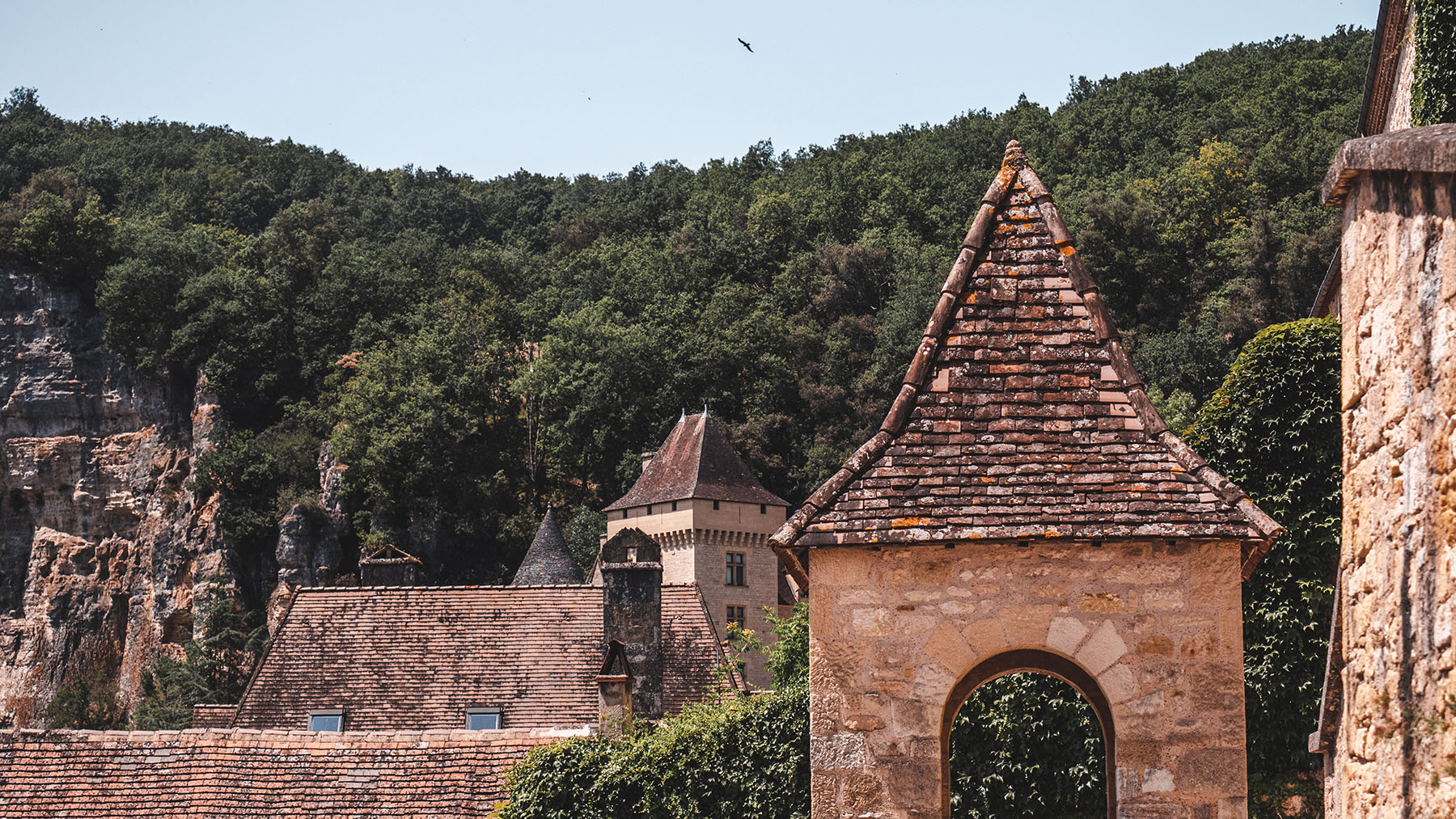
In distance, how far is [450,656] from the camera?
2541cm

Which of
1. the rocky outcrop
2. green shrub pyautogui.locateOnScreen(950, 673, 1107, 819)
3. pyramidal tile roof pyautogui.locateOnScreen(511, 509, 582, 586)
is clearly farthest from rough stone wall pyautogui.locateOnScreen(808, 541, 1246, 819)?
the rocky outcrop

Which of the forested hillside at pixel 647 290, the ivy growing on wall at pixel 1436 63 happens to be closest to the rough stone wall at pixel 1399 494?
the ivy growing on wall at pixel 1436 63

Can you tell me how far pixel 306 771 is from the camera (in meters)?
16.5

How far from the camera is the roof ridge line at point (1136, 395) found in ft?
20.0

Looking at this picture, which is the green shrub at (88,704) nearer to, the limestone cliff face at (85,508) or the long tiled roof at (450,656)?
the limestone cliff face at (85,508)

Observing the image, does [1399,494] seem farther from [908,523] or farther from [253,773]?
[253,773]

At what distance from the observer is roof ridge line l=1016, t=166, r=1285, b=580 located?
610 centimetres

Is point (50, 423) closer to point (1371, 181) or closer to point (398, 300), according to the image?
point (398, 300)

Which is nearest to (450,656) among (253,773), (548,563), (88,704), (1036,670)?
(253,773)

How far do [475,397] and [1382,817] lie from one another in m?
63.2

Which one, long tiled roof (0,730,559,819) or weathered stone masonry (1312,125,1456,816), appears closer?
weathered stone masonry (1312,125,1456,816)

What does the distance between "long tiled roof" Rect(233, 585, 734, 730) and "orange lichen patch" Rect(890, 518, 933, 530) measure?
1738cm

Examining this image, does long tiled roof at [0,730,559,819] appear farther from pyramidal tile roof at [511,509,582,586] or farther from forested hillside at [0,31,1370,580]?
forested hillside at [0,31,1370,580]

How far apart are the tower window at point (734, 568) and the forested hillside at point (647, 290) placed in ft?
20.7
